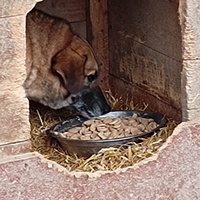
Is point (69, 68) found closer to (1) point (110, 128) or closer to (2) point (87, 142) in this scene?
Answer: (1) point (110, 128)

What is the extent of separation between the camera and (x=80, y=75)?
354 cm

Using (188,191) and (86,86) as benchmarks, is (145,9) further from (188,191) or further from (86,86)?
(188,191)

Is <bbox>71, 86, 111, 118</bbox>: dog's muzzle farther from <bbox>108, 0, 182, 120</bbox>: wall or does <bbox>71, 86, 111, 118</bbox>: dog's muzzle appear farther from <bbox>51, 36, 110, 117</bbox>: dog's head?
<bbox>108, 0, 182, 120</bbox>: wall

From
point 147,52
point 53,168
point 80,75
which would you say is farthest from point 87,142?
point 147,52

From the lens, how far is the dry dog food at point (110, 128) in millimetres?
3420

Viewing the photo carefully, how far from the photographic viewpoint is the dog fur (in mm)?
3518

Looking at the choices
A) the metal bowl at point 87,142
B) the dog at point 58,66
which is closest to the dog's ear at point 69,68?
the dog at point 58,66

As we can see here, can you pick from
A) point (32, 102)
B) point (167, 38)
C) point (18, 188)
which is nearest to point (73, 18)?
point (32, 102)

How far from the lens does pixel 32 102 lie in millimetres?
3977

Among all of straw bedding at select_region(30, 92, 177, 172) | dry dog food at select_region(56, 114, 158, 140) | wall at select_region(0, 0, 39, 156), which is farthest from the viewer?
dry dog food at select_region(56, 114, 158, 140)

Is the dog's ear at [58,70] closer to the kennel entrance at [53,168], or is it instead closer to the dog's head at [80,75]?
the dog's head at [80,75]

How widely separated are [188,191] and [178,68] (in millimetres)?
562

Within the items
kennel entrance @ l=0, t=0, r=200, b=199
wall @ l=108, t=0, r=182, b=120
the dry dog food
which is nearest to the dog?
the dry dog food

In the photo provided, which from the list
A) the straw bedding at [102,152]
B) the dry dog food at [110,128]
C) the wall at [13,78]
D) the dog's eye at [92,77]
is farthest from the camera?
the dog's eye at [92,77]
